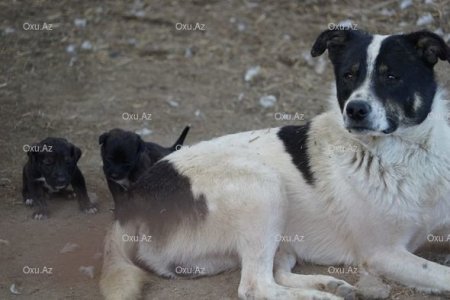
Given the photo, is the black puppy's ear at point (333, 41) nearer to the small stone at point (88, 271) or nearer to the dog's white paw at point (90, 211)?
the small stone at point (88, 271)

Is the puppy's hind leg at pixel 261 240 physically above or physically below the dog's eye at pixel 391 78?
below

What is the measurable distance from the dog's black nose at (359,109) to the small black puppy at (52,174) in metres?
2.60

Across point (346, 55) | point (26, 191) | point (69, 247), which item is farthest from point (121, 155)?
point (346, 55)

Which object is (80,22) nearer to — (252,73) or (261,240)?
(252,73)

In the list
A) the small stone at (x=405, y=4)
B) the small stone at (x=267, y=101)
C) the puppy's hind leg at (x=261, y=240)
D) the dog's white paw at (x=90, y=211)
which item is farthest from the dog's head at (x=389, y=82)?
the small stone at (x=405, y=4)

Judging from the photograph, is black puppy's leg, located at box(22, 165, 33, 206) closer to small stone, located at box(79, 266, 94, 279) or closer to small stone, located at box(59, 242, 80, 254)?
small stone, located at box(59, 242, 80, 254)

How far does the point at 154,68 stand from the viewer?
8.95 m

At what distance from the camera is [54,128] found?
8062mm

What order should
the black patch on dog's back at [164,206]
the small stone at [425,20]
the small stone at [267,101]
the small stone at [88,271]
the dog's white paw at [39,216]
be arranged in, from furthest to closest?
the small stone at [425,20]
the small stone at [267,101]
the dog's white paw at [39,216]
the small stone at [88,271]
the black patch on dog's back at [164,206]

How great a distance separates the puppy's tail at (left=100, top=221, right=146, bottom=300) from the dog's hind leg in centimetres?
83

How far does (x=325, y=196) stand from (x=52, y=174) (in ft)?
7.78

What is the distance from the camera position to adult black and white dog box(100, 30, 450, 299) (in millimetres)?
4973

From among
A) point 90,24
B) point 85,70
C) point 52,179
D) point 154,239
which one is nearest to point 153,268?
point 154,239

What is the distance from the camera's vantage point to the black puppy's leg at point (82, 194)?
6.69m
